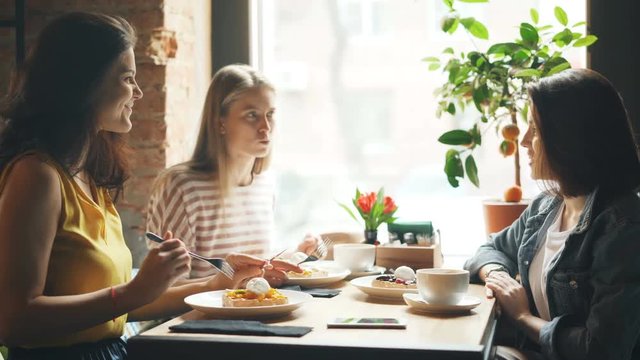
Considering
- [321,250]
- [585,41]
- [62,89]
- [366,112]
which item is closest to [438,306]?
[321,250]

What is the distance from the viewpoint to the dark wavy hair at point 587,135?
168 cm

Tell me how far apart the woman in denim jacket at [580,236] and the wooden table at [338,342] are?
0.23 metres

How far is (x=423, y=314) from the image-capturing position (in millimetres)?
1521

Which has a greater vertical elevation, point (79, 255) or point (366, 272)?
point (79, 255)

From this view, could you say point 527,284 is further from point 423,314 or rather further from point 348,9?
point 348,9

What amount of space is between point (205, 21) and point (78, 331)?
5.84 ft

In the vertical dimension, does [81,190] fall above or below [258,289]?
above

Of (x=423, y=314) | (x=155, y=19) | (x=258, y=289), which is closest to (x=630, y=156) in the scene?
(x=423, y=314)

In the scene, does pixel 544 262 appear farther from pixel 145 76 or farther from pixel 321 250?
pixel 145 76

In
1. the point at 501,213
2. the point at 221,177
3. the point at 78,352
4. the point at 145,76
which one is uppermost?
the point at 145,76

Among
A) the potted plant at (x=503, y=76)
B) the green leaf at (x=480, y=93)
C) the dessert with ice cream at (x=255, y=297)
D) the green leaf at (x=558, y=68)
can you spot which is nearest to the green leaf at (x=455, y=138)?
the potted plant at (x=503, y=76)

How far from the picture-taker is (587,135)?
1704 mm

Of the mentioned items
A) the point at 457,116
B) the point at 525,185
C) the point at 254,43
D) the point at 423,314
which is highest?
the point at 254,43

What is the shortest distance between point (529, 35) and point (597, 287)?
1.05 meters
